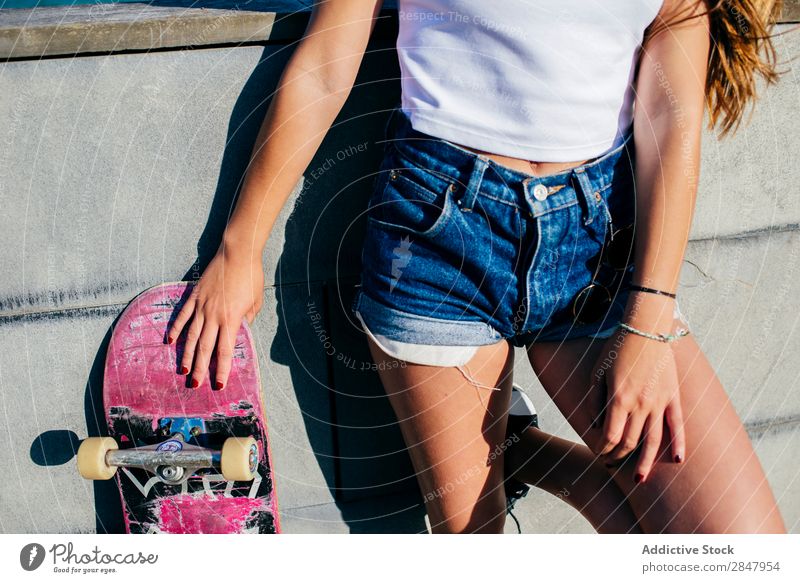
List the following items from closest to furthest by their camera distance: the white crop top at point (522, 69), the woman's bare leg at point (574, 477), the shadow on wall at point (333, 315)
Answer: the white crop top at point (522, 69), the woman's bare leg at point (574, 477), the shadow on wall at point (333, 315)

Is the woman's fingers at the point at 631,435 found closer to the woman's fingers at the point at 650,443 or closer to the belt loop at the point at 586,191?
the woman's fingers at the point at 650,443

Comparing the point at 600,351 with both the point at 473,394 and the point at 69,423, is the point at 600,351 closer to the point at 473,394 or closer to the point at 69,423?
the point at 473,394

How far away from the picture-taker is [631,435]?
1.22m

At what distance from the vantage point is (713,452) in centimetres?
120

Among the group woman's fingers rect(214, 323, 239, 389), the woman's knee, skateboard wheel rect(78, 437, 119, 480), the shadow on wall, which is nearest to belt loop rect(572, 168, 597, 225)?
the shadow on wall

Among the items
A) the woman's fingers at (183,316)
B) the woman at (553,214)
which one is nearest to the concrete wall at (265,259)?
the woman's fingers at (183,316)

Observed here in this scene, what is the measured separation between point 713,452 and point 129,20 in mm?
1415

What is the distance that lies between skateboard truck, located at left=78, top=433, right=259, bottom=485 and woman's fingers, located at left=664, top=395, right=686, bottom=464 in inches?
33.3

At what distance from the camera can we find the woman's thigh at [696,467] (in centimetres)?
118

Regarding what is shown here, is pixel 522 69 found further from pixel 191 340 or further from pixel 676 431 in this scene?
pixel 191 340

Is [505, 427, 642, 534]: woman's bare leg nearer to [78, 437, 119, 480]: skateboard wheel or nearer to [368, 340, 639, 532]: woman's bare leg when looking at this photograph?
[368, 340, 639, 532]: woman's bare leg

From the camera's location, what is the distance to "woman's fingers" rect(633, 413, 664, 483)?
120 cm

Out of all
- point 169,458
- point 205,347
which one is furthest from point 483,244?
point 169,458
